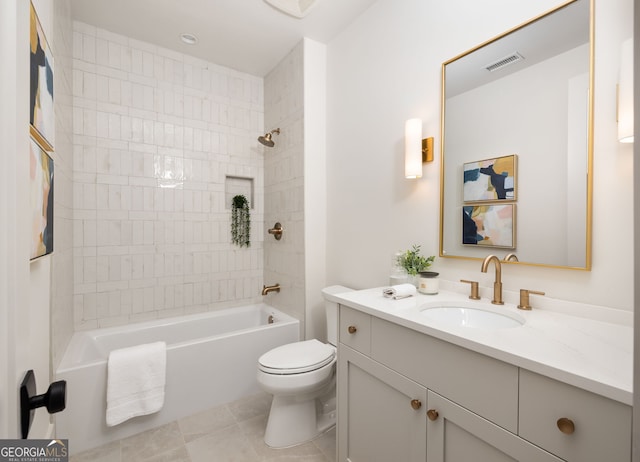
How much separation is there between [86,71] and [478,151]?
2828mm

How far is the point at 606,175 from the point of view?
1.09 m

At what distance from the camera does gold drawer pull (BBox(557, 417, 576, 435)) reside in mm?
712

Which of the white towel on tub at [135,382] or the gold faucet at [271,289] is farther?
the gold faucet at [271,289]

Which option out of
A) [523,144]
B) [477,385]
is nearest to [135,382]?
[477,385]

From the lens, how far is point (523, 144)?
51.8 inches

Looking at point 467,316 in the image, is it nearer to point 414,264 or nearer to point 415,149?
point 414,264

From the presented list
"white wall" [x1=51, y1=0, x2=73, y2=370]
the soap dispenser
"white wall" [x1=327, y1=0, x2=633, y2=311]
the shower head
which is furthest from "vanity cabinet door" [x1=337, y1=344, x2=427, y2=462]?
the shower head

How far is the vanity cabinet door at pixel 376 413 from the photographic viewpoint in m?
1.10

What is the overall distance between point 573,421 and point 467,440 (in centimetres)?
33

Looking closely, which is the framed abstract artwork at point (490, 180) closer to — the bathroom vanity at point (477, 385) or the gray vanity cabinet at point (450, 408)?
the bathroom vanity at point (477, 385)

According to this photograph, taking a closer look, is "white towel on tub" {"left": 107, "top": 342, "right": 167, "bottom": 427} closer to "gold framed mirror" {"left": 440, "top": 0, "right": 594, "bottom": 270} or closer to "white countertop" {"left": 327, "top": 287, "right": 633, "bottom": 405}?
"white countertop" {"left": 327, "top": 287, "right": 633, "bottom": 405}

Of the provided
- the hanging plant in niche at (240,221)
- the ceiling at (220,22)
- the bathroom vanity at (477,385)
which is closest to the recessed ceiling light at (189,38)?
the ceiling at (220,22)

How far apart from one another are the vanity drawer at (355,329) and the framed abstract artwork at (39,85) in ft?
4.24

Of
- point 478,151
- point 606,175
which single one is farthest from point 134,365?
point 606,175
